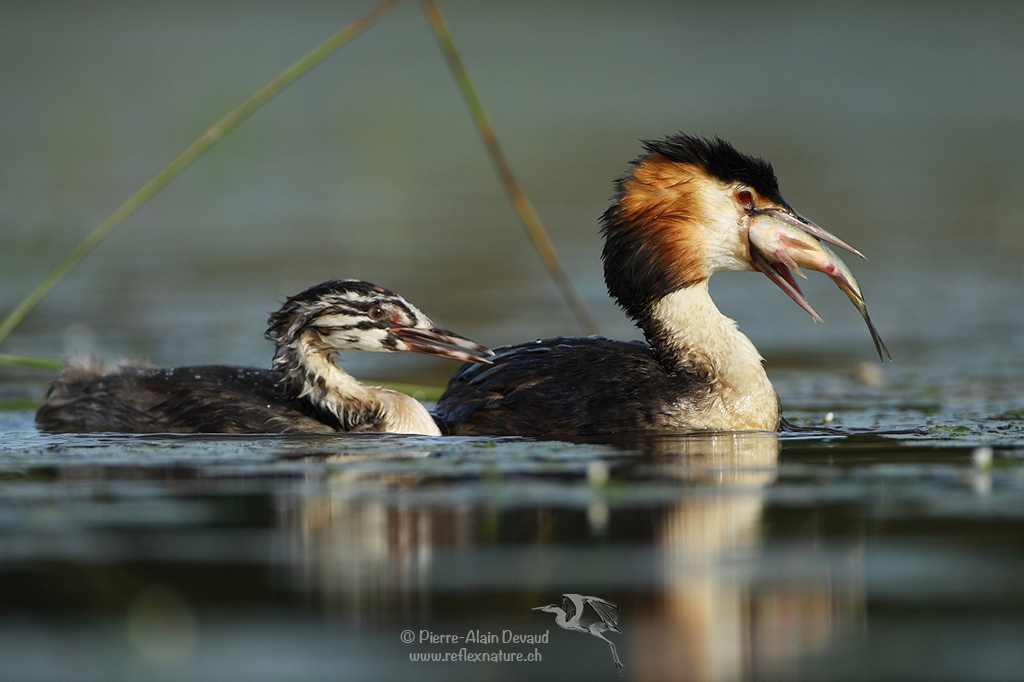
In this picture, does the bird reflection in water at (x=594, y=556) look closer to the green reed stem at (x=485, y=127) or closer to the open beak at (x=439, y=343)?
the open beak at (x=439, y=343)

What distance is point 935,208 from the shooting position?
1838 cm

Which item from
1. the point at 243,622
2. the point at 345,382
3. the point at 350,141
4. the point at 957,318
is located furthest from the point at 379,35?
the point at 243,622

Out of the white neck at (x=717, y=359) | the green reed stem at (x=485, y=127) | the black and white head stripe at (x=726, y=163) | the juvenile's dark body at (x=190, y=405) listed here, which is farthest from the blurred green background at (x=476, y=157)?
the black and white head stripe at (x=726, y=163)

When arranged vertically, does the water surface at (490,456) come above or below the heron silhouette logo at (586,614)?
above

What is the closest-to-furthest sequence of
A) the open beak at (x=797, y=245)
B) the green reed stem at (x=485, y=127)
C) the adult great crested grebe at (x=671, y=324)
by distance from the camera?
the green reed stem at (x=485, y=127), the adult great crested grebe at (x=671, y=324), the open beak at (x=797, y=245)

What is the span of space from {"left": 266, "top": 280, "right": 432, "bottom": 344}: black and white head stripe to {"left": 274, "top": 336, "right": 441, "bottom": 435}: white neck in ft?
0.38

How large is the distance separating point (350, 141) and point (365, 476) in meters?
22.0

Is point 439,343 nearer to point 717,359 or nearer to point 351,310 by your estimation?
point 351,310

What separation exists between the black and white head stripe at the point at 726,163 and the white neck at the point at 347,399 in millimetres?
1847

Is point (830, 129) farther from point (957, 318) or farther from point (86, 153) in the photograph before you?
point (957, 318)

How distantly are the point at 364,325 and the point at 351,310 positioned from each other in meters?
0.10

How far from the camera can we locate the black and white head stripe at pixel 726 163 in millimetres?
7891

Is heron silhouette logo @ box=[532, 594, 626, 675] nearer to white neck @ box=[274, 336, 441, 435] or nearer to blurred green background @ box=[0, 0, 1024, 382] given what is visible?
white neck @ box=[274, 336, 441, 435]

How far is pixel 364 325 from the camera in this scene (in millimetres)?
7656
